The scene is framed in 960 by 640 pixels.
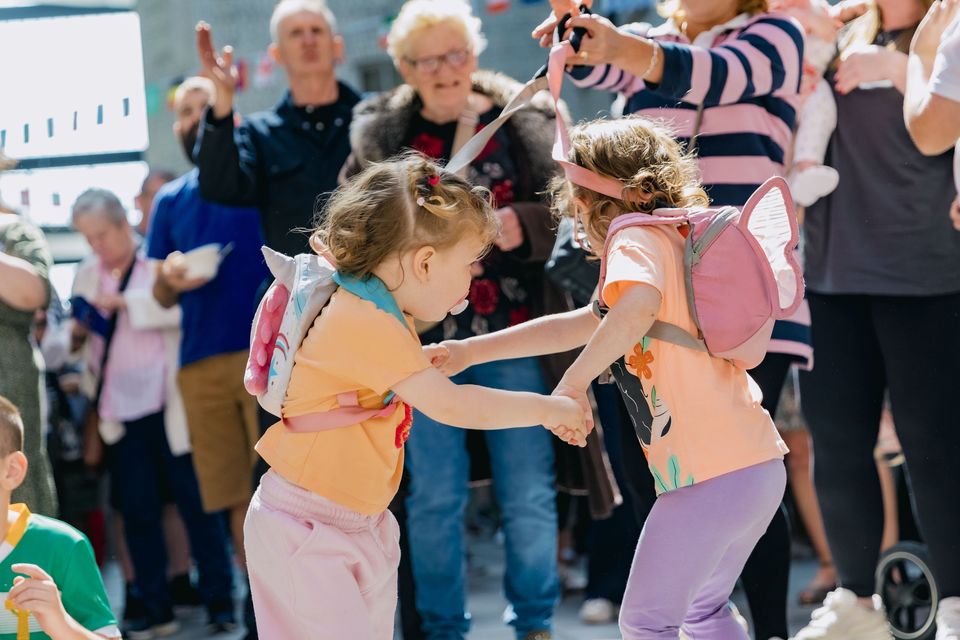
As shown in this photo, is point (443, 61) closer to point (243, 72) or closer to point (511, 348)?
point (511, 348)

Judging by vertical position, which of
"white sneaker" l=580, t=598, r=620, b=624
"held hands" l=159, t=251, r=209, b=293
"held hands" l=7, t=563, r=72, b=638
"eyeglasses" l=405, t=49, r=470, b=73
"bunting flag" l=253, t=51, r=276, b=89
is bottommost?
"white sneaker" l=580, t=598, r=620, b=624

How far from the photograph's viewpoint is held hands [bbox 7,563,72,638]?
8.18 feet

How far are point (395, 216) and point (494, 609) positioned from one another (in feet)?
8.81

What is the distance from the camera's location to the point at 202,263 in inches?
187

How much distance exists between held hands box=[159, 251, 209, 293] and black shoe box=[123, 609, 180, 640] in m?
1.31

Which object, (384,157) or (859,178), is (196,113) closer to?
(384,157)

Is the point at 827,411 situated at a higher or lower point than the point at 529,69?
lower

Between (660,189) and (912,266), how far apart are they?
3.56ft

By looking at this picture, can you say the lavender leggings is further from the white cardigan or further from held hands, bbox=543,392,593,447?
the white cardigan

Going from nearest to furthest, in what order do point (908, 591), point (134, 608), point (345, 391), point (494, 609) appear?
point (345, 391), point (908, 591), point (494, 609), point (134, 608)

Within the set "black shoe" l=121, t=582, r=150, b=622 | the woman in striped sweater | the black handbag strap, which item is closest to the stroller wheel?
the woman in striped sweater

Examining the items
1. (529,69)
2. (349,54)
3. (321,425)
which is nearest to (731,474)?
(321,425)

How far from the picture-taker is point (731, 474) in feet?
8.34

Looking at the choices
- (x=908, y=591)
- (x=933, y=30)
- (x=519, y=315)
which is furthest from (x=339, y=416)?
(x=908, y=591)
